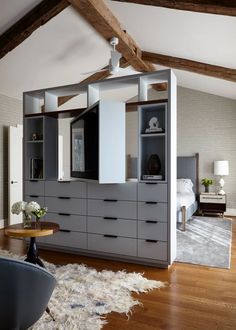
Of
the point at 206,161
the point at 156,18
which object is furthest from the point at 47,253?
the point at 206,161

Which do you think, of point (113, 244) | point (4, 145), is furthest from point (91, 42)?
point (113, 244)

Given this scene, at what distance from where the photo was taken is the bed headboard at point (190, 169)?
6.63 m

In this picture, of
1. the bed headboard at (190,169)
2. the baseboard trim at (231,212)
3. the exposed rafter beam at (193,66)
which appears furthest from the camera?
the bed headboard at (190,169)

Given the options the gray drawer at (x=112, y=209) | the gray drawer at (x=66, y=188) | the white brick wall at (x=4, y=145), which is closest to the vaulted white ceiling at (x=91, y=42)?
the white brick wall at (x=4, y=145)

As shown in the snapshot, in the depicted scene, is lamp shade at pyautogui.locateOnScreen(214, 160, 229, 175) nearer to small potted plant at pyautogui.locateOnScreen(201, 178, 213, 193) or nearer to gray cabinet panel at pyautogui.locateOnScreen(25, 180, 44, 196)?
small potted plant at pyautogui.locateOnScreen(201, 178, 213, 193)

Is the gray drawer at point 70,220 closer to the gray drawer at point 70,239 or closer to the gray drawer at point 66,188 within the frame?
the gray drawer at point 70,239

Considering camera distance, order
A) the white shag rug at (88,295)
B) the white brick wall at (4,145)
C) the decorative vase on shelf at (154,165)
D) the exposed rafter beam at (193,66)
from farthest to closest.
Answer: the white brick wall at (4,145), the exposed rafter beam at (193,66), the decorative vase on shelf at (154,165), the white shag rug at (88,295)

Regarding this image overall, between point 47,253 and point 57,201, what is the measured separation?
0.71 m

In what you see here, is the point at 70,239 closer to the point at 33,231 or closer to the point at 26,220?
the point at 26,220

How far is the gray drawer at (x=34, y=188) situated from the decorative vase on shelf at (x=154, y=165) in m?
1.60

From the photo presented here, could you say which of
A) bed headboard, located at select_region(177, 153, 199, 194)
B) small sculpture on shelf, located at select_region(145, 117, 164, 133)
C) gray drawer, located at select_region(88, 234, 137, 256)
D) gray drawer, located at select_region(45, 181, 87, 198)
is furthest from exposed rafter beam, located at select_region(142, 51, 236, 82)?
gray drawer, located at select_region(88, 234, 137, 256)

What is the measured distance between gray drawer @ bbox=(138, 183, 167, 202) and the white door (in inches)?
121

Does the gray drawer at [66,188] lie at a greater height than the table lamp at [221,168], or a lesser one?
lesser

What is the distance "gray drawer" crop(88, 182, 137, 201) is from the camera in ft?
10.6
